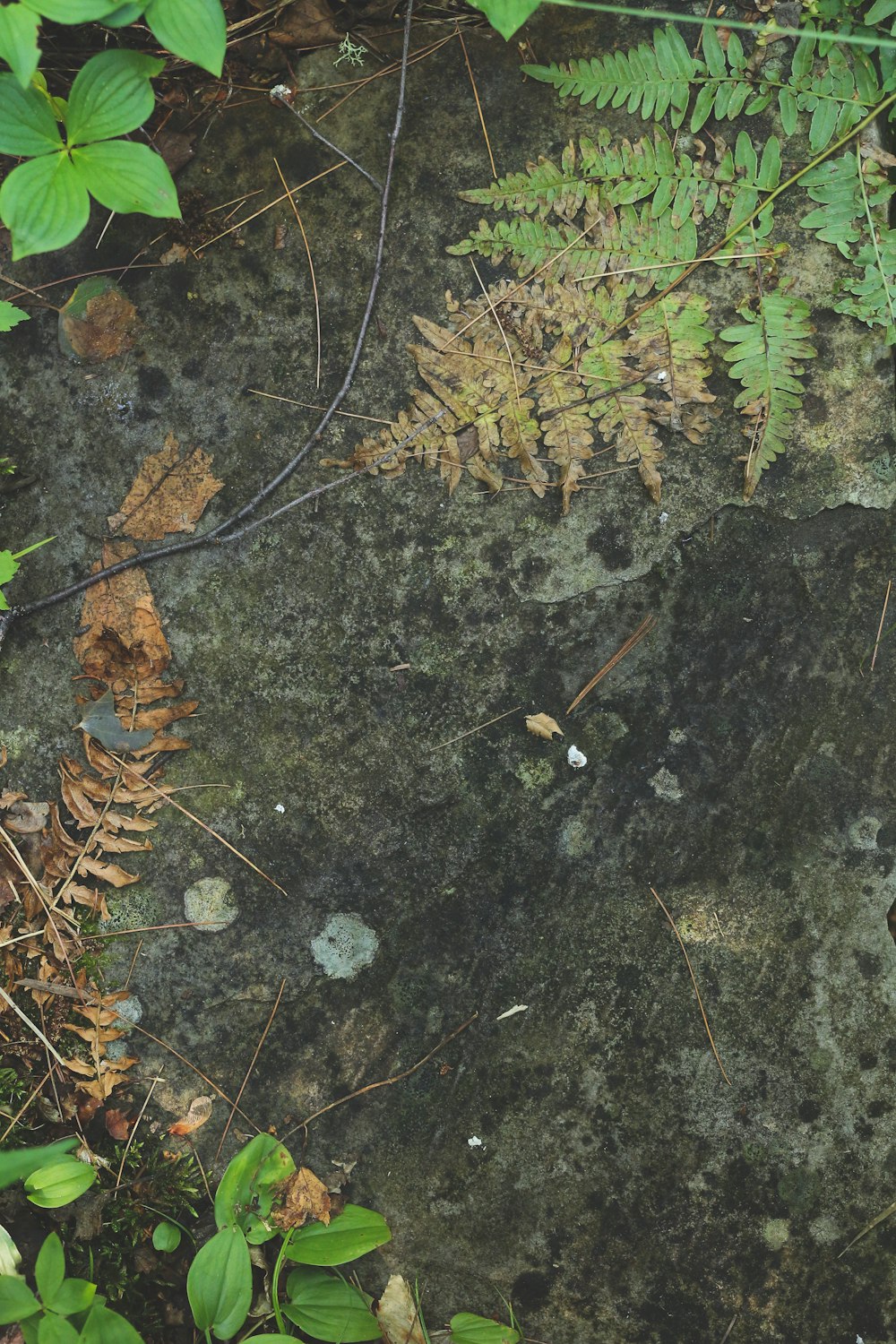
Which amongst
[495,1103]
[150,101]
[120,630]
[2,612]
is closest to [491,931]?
[495,1103]

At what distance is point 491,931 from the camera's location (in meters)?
2.73

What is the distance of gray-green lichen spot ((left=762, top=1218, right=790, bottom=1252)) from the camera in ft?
8.71

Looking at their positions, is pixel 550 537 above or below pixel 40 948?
above

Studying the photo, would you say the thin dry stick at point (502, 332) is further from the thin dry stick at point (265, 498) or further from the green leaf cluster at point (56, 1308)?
the green leaf cluster at point (56, 1308)

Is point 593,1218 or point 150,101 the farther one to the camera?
point 593,1218

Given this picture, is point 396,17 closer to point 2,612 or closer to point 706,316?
point 706,316

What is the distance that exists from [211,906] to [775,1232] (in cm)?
190

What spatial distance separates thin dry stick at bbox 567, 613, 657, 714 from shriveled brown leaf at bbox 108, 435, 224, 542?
1.27m

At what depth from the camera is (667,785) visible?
2742 mm

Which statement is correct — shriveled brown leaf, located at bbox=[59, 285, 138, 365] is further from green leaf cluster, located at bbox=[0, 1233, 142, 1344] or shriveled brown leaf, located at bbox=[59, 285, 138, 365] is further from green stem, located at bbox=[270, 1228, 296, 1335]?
green stem, located at bbox=[270, 1228, 296, 1335]

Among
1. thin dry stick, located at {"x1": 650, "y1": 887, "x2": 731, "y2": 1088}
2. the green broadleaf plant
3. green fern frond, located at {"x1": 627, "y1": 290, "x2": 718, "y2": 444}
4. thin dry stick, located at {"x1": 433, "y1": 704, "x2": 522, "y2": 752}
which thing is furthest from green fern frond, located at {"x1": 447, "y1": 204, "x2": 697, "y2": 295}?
thin dry stick, located at {"x1": 650, "y1": 887, "x2": 731, "y2": 1088}

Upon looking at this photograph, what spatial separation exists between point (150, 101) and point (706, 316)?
163cm

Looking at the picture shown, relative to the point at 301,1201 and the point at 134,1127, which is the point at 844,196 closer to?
the point at 301,1201

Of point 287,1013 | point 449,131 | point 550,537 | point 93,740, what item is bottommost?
point 287,1013
